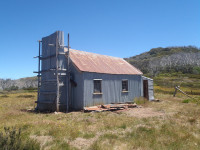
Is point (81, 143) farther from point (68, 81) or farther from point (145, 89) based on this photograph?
point (145, 89)

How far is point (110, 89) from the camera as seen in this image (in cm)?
1505

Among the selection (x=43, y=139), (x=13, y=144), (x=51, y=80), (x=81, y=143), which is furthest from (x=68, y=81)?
(x=13, y=144)

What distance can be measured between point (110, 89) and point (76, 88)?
10.9 feet

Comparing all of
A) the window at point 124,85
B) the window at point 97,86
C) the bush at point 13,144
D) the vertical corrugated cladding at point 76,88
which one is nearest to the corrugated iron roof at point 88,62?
the vertical corrugated cladding at point 76,88

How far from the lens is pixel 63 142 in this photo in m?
5.51

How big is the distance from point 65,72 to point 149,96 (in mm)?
10709

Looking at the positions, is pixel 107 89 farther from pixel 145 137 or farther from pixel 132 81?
pixel 145 137

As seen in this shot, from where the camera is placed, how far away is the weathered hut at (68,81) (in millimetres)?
13036

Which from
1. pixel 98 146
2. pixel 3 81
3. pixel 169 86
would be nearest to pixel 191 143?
pixel 98 146

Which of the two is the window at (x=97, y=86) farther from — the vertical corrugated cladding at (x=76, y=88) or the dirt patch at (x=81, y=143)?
the dirt patch at (x=81, y=143)

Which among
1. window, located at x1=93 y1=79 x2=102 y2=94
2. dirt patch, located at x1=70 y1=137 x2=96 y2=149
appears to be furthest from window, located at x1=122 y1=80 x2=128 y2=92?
dirt patch, located at x1=70 y1=137 x2=96 y2=149

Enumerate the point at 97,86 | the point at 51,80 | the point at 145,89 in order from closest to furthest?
the point at 51,80 → the point at 97,86 → the point at 145,89

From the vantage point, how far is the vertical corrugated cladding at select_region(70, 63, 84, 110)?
13.2 metres

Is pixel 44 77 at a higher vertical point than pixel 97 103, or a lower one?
higher
